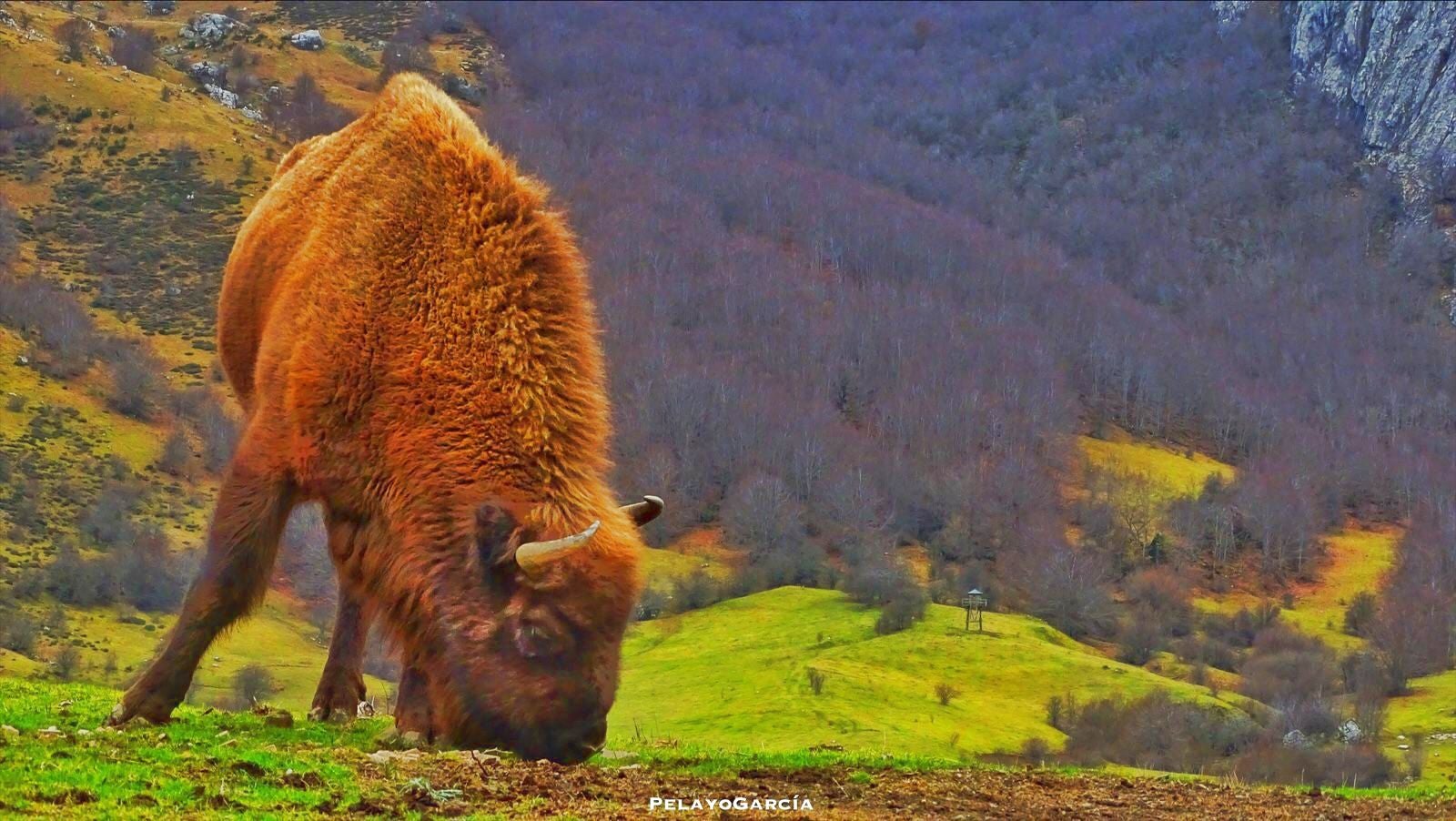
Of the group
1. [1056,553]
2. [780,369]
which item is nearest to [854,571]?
[1056,553]

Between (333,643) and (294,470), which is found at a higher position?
(294,470)

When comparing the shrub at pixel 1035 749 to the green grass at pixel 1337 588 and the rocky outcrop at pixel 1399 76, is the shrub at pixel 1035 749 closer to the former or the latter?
the green grass at pixel 1337 588

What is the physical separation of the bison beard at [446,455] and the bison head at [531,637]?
1 cm

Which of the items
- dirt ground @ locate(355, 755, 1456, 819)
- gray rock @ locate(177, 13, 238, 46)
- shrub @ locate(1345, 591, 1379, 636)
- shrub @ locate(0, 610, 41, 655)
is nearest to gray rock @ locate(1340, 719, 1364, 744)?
shrub @ locate(1345, 591, 1379, 636)

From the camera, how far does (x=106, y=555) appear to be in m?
66.8

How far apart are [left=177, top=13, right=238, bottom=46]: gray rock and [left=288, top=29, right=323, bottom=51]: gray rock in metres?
6.87

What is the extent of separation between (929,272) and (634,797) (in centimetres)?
17741

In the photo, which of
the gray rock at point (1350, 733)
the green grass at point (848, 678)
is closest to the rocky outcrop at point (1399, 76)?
the green grass at point (848, 678)

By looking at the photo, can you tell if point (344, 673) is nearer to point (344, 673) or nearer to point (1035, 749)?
point (344, 673)

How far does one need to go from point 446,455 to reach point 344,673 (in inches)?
186

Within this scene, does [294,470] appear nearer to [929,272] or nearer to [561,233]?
[561,233]

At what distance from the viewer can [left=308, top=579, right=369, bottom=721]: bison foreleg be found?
1477 cm

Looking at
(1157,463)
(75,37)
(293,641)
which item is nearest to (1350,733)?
(293,641)

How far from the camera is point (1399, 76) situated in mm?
Answer: 176000
